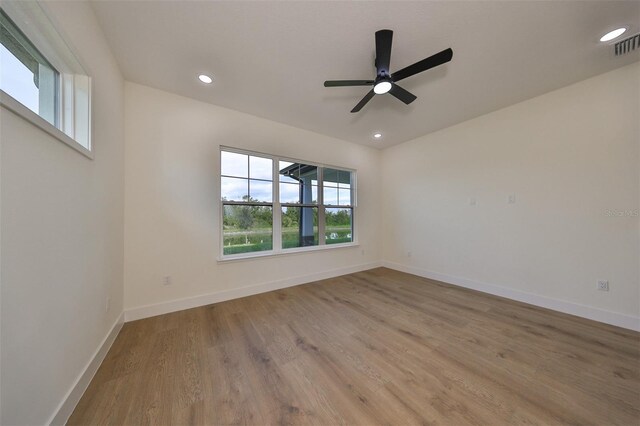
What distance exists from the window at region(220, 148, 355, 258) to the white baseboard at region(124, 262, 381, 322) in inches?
20.1

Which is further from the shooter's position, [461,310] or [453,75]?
[461,310]

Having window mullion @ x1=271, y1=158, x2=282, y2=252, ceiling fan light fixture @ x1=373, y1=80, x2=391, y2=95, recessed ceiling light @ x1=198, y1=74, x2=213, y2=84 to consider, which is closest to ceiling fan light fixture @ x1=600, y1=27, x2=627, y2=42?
ceiling fan light fixture @ x1=373, y1=80, x2=391, y2=95

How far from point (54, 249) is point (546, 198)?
4.74 metres

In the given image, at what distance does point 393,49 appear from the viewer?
1.97 metres

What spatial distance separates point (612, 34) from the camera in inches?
71.8

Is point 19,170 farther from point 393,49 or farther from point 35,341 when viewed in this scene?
point 393,49

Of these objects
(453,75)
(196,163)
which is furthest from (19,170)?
(453,75)

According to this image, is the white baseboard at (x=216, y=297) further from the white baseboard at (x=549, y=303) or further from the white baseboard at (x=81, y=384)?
the white baseboard at (x=549, y=303)

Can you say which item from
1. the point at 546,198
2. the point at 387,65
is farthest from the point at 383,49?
the point at 546,198

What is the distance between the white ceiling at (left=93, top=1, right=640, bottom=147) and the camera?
1.61 metres

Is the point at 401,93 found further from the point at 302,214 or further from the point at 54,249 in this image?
A: the point at 54,249

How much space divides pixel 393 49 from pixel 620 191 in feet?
9.55

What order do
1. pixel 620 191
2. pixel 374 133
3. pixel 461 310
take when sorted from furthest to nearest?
pixel 374 133 < pixel 461 310 < pixel 620 191

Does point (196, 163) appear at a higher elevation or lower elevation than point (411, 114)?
lower
